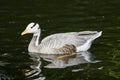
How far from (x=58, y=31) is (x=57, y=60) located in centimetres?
281

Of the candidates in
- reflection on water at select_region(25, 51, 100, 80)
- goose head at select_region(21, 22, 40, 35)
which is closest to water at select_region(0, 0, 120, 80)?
reflection on water at select_region(25, 51, 100, 80)

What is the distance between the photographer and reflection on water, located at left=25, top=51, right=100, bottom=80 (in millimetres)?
16234

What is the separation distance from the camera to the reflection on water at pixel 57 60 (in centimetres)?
1623

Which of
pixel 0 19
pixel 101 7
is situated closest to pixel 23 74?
pixel 0 19

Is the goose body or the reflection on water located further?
the goose body

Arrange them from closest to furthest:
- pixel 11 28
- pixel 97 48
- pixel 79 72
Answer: pixel 79 72
pixel 97 48
pixel 11 28

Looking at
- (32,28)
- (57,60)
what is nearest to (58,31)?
(32,28)

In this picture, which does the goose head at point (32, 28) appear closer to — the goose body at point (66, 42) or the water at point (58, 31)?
the goose body at point (66, 42)

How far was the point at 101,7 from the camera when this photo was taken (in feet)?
80.7

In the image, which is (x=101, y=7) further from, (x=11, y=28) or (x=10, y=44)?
(x=10, y=44)

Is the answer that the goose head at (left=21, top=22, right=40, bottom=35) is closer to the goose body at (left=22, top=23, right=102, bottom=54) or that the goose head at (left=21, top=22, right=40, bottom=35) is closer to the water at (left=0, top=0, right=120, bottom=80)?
the goose body at (left=22, top=23, right=102, bottom=54)

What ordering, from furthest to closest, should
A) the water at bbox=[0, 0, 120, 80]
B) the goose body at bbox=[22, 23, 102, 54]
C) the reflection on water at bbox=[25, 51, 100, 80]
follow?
1. the goose body at bbox=[22, 23, 102, 54]
2. the reflection on water at bbox=[25, 51, 100, 80]
3. the water at bbox=[0, 0, 120, 80]

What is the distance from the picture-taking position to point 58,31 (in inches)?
815

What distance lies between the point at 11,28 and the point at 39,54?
2682mm
